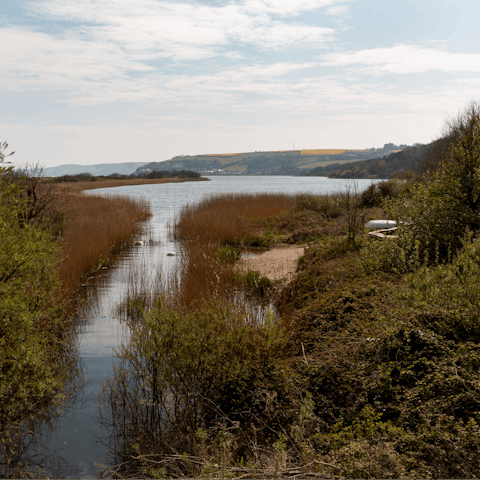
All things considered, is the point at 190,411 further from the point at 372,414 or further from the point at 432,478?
the point at 432,478

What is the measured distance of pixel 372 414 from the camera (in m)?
3.62

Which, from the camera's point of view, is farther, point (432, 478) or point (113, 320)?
point (113, 320)

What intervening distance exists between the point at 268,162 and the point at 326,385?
571ft

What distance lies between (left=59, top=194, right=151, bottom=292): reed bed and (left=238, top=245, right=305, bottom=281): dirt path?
3.95 meters

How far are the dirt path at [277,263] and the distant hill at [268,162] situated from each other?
442 feet

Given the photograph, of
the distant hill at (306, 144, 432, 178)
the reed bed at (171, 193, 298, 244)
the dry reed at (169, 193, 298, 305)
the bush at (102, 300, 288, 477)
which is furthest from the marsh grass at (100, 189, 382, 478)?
the distant hill at (306, 144, 432, 178)

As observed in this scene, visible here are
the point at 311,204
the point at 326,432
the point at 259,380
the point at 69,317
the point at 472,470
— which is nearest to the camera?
the point at 472,470

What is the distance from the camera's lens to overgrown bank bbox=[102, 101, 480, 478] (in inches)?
121

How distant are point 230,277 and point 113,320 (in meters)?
2.60

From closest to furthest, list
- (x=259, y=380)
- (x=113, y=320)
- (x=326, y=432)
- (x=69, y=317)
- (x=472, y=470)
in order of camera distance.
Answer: (x=472, y=470) → (x=326, y=432) → (x=259, y=380) → (x=69, y=317) → (x=113, y=320)

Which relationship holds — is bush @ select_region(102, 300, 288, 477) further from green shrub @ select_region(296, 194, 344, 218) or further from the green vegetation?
green shrub @ select_region(296, 194, 344, 218)

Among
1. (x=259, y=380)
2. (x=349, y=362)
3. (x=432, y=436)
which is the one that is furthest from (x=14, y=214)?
(x=432, y=436)

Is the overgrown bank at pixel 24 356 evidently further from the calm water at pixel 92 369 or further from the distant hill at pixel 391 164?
the distant hill at pixel 391 164

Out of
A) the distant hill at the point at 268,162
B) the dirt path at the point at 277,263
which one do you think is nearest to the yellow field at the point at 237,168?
the distant hill at the point at 268,162
